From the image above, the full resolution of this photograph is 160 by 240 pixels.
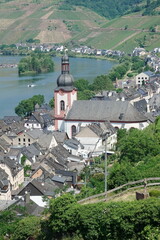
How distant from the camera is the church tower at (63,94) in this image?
36.3 metres

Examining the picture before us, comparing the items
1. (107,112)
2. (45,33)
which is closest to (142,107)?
(107,112)

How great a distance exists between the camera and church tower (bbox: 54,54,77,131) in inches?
1428

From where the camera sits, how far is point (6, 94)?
61.5 metres

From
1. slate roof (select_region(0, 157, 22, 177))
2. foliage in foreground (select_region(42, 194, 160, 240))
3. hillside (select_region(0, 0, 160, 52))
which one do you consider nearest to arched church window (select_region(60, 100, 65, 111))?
slate roof (select_region(0, 157, 22, 177))

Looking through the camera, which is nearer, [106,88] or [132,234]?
[132,234]

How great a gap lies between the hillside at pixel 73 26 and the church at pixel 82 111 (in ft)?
273

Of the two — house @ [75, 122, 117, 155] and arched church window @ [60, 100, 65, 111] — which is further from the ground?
arched church window @ [60, 100, 65, 111]

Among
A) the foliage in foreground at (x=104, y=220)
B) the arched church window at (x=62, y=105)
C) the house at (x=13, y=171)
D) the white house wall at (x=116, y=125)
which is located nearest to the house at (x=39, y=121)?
the arched church window at (x=62, y=105)

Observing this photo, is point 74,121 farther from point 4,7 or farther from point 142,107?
point 4,7

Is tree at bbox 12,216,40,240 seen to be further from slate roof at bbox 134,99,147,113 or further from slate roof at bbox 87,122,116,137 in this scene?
slate roof at bbox 134,99,147,113

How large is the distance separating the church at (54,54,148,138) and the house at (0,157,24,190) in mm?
8960

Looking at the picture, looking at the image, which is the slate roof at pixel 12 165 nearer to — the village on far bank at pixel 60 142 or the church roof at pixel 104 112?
the village on far bank at pixel 60 142

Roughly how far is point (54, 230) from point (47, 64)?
78.0m

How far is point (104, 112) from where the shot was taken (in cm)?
3625
